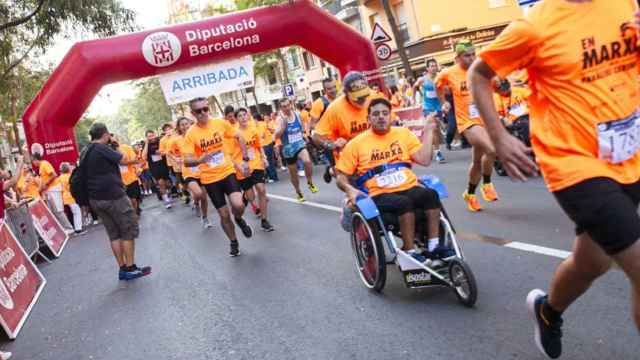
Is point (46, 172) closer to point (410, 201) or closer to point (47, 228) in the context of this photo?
point (47, 228)

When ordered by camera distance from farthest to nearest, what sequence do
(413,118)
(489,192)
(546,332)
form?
(413,118), (489,192), (546,332)

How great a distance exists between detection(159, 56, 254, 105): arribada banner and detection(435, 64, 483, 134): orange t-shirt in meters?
7.50

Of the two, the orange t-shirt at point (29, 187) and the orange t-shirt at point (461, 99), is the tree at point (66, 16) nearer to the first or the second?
the orange t-shirt at point (29, 187)

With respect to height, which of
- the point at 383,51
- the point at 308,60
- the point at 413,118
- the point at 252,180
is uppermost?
the point at 308,60

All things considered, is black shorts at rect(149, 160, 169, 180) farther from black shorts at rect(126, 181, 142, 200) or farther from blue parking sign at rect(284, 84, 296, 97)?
blue parking sign at rect(284, 84, 296, 97)

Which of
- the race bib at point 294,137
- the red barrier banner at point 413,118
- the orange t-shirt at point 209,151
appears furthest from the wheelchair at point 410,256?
the red barrier banner at point 413,118

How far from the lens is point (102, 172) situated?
779cm

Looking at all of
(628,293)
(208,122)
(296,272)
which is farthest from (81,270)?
Answer: (628,293)

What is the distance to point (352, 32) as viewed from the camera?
14.9 meters

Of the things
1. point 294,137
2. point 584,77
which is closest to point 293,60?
point 294,137

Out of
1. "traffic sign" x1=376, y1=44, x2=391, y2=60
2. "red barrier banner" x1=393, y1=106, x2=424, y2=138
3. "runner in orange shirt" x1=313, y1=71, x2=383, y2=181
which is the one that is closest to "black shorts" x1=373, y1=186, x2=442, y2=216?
"runner in orange shirt" x1=313, y1=71, x2=383, y2=181

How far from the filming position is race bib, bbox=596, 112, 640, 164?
8.81ft

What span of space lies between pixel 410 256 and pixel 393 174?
701 millimetres

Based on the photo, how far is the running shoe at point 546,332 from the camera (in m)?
3.21
